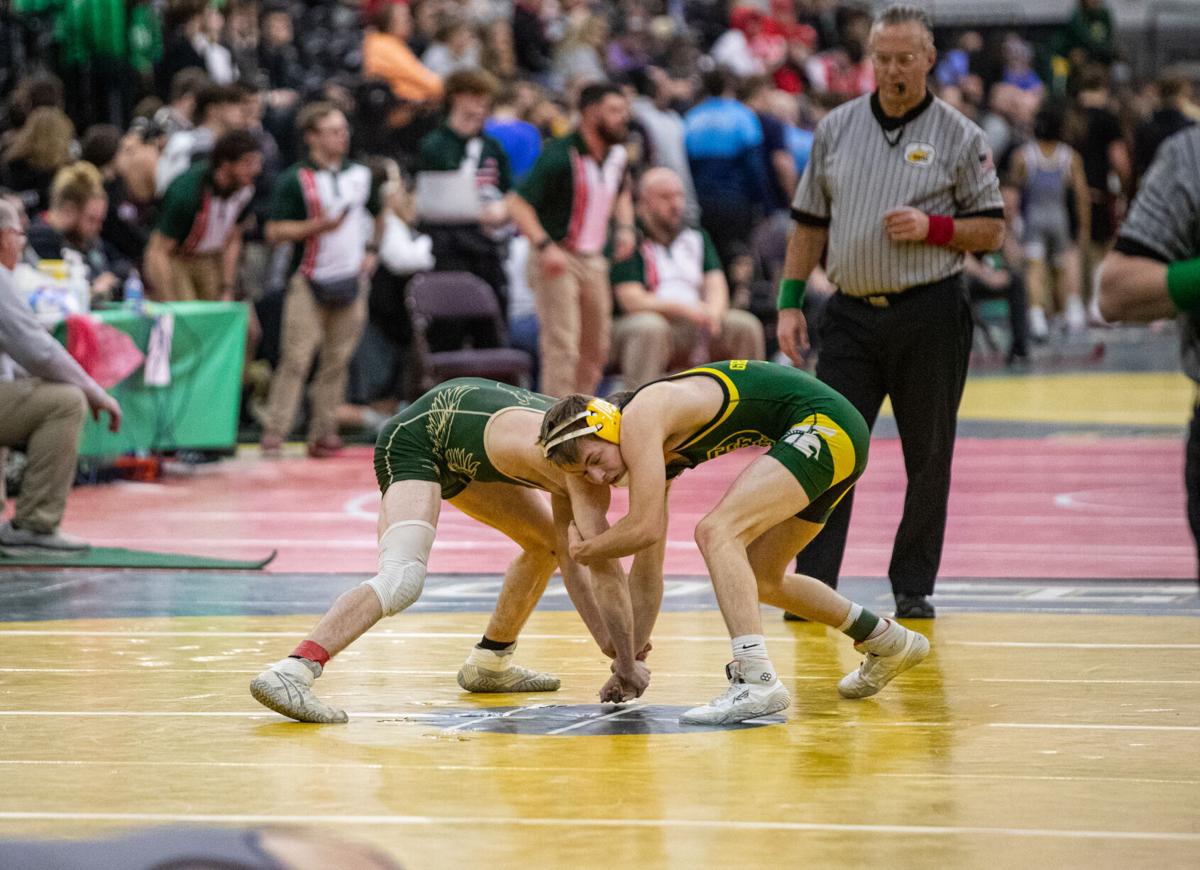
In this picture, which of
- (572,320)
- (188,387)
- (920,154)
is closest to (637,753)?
(920,154)

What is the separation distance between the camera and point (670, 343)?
1441 centimetres

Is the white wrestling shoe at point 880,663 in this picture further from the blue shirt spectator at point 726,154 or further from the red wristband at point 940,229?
the blue shirt spectator at point 726,154

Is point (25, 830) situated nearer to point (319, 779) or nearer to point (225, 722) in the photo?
point (319, 779)

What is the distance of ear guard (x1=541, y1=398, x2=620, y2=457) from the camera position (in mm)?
6020

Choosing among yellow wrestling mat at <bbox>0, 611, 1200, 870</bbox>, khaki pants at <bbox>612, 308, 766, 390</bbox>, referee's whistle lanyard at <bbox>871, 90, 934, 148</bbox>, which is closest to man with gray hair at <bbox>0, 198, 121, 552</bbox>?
yellow wrestling mat at <bbox>0, 611, 1200, 870</bbox>

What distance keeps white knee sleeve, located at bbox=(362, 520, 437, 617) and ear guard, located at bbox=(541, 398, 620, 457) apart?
588mm

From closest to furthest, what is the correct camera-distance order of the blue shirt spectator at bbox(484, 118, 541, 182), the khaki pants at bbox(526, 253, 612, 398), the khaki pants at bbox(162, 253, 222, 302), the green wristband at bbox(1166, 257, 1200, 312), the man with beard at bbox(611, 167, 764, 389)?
the green wristband at bbox(1166, 257, 1200, 312)
the khaki pants at bbox(526, 253, 612, 398)
the khaki pants at bbox(162, 253, 222, 302)
the man with beard at bbox(611, 167, 764, 389)
the blue shirt spectator at bbox(484, 118, 541, 182)

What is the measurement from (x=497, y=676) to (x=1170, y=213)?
10.6 feet

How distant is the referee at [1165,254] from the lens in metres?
3.91

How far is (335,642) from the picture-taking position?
20.7ft

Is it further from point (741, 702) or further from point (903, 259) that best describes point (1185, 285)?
point (903, 259)

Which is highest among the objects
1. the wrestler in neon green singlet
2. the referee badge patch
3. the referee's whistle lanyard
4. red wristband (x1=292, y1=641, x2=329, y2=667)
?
the referee's whistle lanyard

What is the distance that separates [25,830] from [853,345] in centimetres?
415

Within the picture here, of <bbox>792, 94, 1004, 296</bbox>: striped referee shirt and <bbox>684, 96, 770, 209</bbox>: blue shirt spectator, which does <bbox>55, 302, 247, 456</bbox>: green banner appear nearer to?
<bbox>684, 96, 770, 209</bbox>: blue shirt spectator
